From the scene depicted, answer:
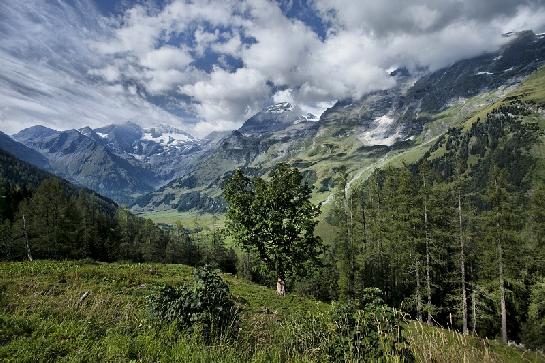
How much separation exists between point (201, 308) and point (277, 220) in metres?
21.6

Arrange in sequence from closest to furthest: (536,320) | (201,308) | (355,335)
Answer: (355,335), (201,308), (536,320)

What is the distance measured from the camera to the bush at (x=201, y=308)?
36.9 feet

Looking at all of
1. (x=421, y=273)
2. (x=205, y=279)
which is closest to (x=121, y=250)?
(x=421, y=273)

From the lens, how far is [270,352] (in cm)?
1016

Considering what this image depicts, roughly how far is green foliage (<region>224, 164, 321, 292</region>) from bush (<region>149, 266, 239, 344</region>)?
20143mm

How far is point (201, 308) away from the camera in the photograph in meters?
11.7

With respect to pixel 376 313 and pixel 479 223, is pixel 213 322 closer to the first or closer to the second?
pixel 376 313

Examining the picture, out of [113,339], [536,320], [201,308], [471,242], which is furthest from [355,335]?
[536,320]

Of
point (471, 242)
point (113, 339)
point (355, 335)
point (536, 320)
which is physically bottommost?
point (536, 320)

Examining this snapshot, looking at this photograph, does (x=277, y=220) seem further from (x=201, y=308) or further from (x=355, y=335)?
(x=355, y=335)

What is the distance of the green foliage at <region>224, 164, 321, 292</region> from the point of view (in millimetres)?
33469

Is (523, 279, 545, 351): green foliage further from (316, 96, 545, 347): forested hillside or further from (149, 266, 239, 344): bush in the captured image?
(149, 266, 239, 344): bush

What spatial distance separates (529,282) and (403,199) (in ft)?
66.8

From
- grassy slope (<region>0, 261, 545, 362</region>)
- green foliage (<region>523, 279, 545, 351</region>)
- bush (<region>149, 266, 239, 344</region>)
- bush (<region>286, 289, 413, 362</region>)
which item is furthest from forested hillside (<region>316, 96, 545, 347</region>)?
bush (<region>149, 266, 239, 344</region>)
